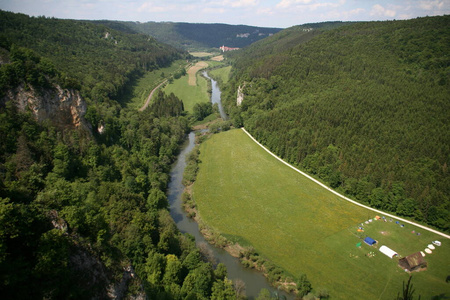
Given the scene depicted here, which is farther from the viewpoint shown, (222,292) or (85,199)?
(85,199)

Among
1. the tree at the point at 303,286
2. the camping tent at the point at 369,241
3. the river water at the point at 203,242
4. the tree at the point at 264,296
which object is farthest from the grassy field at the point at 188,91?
the tree at the point at 264,296

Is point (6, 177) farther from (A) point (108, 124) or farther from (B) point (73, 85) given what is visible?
(A) point (108, 124)

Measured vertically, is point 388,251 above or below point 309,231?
above

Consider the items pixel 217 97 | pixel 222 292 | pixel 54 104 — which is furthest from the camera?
pixel 217 97

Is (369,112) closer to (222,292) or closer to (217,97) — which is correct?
(222,292)

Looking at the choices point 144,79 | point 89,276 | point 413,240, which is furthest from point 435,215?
point 144,79

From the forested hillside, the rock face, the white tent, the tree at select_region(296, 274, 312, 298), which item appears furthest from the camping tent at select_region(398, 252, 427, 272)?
the rock face

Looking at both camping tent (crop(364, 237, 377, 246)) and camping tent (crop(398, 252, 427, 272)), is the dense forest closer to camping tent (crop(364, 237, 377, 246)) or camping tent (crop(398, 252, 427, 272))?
camping tent (crop(364, 237, 377, 246))

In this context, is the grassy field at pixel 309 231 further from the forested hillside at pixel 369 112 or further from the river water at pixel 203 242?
the forested hillside at pixel 369 112

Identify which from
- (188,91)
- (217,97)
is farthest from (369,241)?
(188,91)
